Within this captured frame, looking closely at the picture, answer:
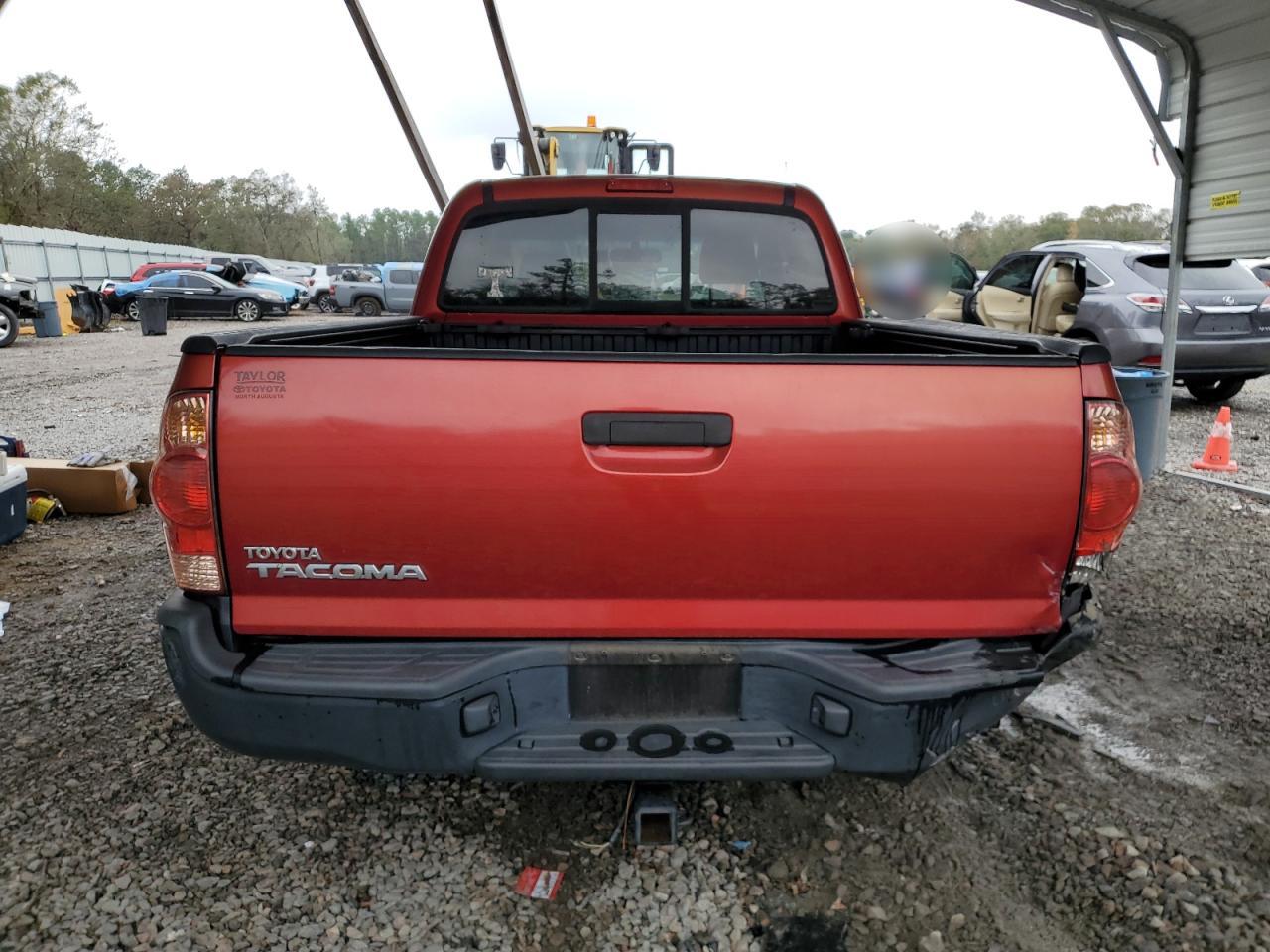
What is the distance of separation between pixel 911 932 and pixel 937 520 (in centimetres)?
109

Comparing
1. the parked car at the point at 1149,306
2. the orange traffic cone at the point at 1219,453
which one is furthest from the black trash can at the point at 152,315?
the orange traffic cone at the point at 1219,453

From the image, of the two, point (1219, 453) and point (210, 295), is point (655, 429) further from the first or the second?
point (210, 295)

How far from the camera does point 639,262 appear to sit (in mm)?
3773

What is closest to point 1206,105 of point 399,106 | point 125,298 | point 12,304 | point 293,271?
point 399,106

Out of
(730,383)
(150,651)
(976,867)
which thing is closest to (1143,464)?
(976,867)

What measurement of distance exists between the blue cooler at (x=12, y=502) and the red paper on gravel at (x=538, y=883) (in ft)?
14.6

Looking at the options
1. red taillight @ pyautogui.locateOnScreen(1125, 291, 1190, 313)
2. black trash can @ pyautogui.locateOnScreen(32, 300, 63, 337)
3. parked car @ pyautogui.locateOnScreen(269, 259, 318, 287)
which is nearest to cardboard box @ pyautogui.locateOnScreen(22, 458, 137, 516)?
red taillight @ pyautogui.locateOnScreen(1125, 291, 1190, 313)

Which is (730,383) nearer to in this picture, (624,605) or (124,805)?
(624,605)

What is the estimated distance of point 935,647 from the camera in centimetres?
210

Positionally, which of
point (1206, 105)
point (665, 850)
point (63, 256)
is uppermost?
point (1206, 105)

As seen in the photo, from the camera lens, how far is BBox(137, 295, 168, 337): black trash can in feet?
69.2

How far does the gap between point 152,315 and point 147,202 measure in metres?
42.8

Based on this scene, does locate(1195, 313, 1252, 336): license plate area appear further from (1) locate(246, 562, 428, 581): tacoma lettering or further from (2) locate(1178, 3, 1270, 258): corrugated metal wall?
(1) locate(246, 562, 428, 581): tacoma lettering

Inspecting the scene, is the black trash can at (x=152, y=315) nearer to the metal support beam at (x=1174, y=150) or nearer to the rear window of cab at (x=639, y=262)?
the rear window of cab at (x=639, y=262)
